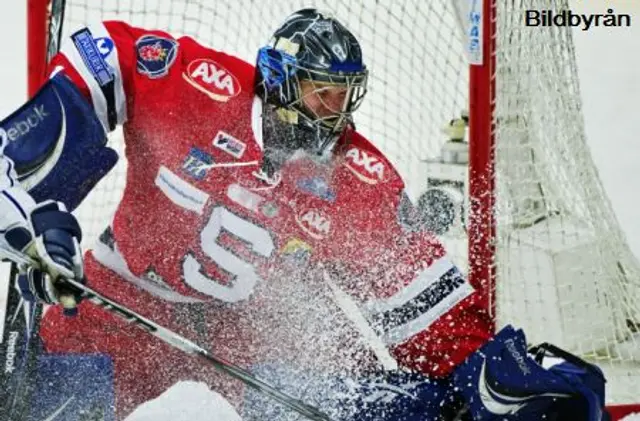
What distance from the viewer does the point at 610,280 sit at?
4641 mm

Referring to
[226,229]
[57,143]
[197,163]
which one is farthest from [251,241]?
[57,143]

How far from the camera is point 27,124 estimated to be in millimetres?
3422

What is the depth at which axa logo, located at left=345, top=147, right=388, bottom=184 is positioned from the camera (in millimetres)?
3605

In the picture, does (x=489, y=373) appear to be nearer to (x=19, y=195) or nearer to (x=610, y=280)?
(x=19, y=195)

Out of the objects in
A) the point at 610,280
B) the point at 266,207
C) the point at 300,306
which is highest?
the point at 266,207

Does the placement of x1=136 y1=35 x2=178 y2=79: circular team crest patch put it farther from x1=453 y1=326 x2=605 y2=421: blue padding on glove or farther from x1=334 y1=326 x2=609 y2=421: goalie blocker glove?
x1=453 y1=326 x2=605 y2=421: blue padding on glove

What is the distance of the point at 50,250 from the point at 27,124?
1.18 ft

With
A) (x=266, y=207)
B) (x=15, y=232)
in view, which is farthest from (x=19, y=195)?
(x=266, y=207)

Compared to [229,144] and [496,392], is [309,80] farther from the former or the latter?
[496,392]

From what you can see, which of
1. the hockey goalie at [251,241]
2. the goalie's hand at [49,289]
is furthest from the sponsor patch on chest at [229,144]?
the goalie's hand at [49,289]

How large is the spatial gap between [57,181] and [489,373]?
101 cm

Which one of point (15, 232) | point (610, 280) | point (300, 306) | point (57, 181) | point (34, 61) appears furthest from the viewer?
point (610, 280)

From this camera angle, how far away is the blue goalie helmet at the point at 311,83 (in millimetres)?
3545

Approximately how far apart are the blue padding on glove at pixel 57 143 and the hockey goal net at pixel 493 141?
0.73 m
